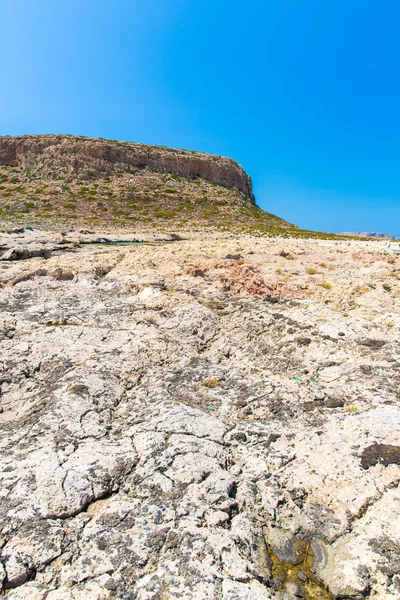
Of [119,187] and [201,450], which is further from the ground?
[119,187]

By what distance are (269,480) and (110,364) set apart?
11.4ft

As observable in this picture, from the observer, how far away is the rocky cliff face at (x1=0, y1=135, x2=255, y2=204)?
59750mm

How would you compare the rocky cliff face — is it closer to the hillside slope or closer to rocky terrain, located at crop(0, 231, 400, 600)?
the hillside slope

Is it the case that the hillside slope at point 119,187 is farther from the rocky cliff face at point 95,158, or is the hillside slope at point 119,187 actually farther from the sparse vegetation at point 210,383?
the sparse vegetation at point 210,383

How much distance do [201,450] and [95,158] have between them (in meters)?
65.8

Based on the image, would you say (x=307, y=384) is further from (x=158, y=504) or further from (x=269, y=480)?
(x=158, y=504)

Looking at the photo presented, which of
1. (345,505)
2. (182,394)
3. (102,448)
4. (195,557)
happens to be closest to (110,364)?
(182,394)

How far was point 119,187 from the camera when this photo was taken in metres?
56.9

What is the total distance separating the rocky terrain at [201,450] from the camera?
2.99 metres

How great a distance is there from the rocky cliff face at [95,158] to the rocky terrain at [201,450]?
191ft

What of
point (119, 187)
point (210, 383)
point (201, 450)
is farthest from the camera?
point (119, 187)

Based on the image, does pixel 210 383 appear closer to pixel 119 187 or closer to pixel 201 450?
pixel 201 450

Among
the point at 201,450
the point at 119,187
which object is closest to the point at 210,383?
the point at 201,450

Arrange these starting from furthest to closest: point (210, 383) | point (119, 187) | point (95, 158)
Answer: point (95, 158) → point (119, 187) → point (210, 383)
